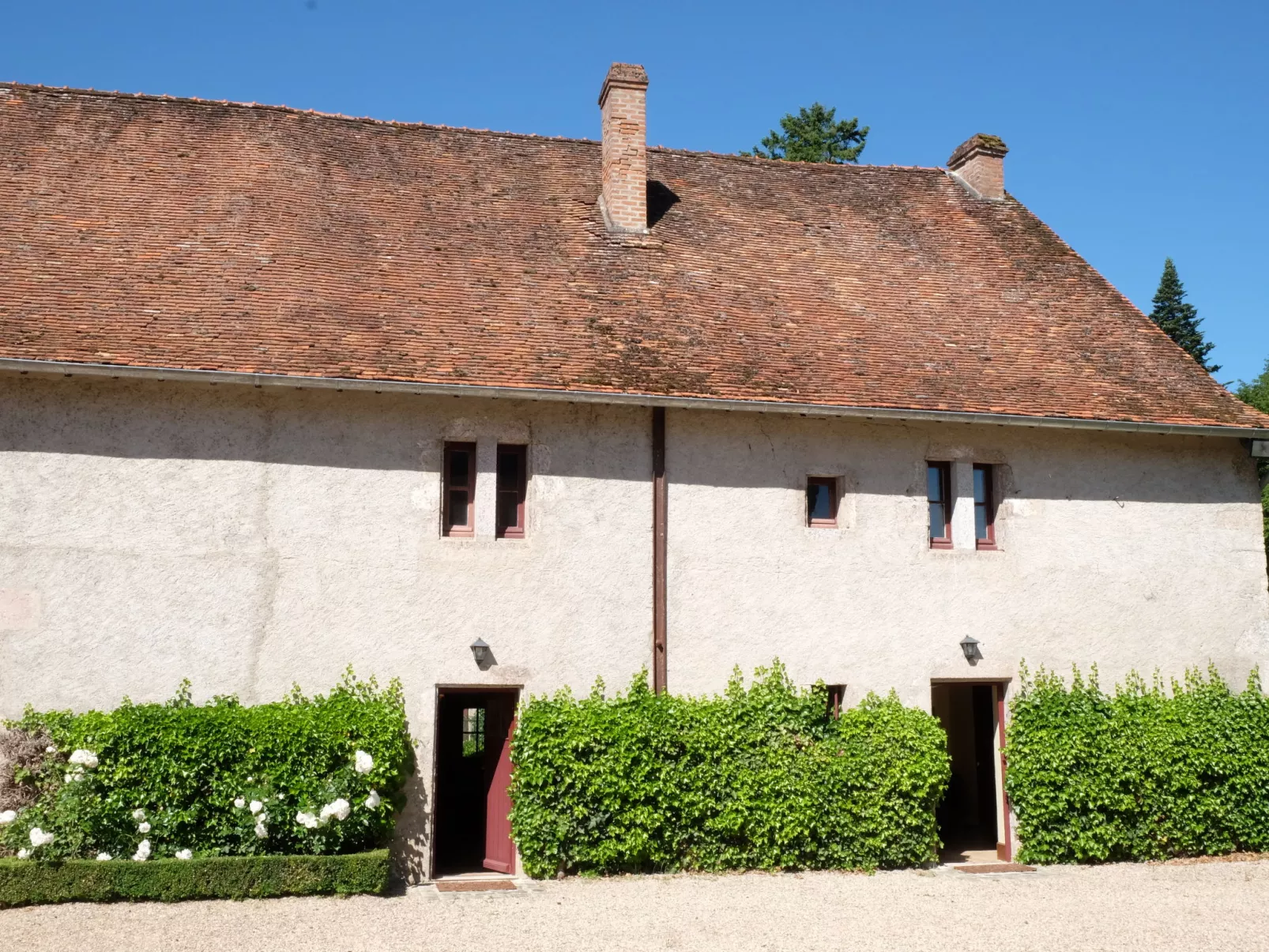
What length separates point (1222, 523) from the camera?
13.1 metres

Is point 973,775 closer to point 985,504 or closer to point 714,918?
point 985,504

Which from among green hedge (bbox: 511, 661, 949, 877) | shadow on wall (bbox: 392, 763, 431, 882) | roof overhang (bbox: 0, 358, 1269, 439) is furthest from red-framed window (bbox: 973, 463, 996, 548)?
shadow on wall (bbox: 392, 763, 431, 882)

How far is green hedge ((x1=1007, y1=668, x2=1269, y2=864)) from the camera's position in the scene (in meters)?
11.7

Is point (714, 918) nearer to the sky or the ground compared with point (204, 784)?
nearer to the ground

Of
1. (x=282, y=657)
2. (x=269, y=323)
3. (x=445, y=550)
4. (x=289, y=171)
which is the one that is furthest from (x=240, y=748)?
(x=289, y=171)

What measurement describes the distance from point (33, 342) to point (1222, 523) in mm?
12934

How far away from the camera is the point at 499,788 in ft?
36.7

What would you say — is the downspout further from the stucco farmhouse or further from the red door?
the red door

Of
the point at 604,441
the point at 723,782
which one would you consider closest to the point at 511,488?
the point at 604,441

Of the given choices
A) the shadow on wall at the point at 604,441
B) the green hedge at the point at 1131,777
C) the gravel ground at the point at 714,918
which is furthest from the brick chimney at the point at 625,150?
the gravel ground at the point at 714,918

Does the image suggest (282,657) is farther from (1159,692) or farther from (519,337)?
(1159,692)

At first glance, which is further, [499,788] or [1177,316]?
[1177,316]

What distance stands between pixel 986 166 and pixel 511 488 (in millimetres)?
9684

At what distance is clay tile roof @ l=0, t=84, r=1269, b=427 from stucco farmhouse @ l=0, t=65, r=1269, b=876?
0.06 meters
